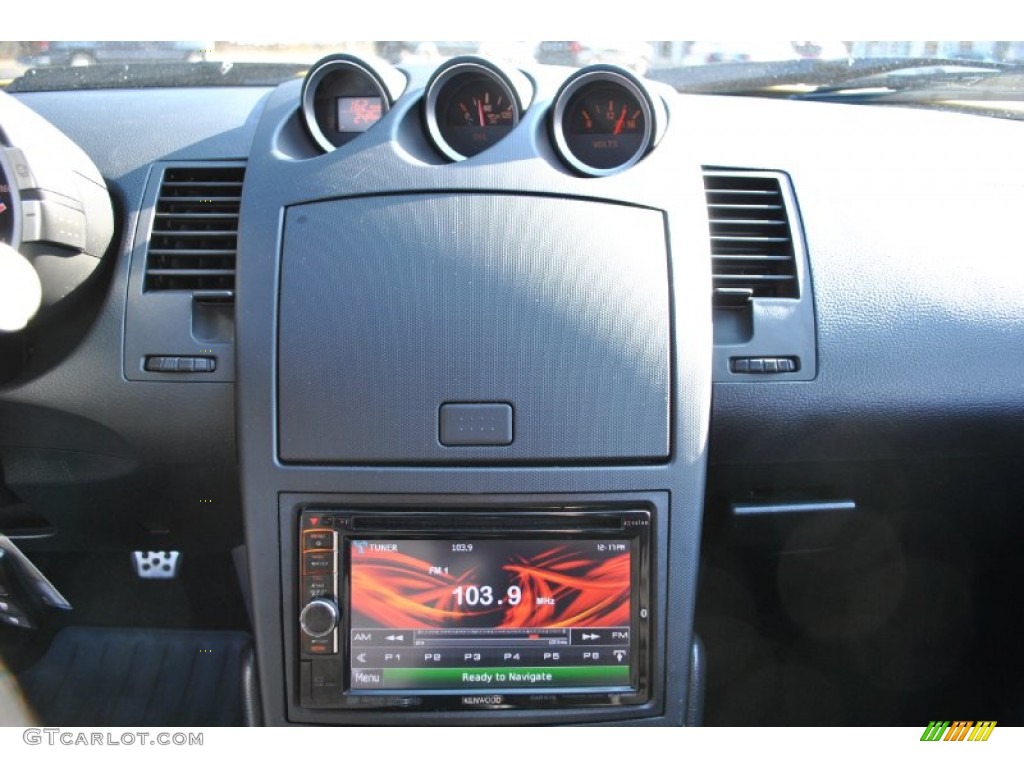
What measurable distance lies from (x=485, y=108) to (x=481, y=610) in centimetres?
106

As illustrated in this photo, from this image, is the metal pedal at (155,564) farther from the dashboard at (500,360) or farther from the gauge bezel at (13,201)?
the gauge bezel at (13,201)

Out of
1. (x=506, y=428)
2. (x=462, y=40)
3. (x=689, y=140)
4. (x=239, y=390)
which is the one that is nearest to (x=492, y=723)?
(x=506, y=428)

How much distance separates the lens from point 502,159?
1.90m

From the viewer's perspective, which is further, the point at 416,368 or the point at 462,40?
the point at 462,40

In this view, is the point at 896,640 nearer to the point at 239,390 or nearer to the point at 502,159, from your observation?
the point at 502,159

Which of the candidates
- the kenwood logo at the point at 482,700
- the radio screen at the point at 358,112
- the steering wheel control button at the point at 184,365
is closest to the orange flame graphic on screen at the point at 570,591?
the kenwood logo at the point at 482,700

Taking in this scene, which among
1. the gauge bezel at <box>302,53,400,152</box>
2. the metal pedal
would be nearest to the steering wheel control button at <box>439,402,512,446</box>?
the gauge bezel at <box>302,53,400,152</box>

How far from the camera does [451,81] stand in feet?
6.42

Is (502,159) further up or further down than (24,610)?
further up

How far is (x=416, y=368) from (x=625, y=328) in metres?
0.42

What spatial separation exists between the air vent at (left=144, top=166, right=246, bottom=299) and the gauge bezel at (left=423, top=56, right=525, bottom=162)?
0.45 metres

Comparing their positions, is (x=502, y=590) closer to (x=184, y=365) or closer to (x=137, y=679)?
(x=184, y=365)

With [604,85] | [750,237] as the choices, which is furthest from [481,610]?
[604,85]
